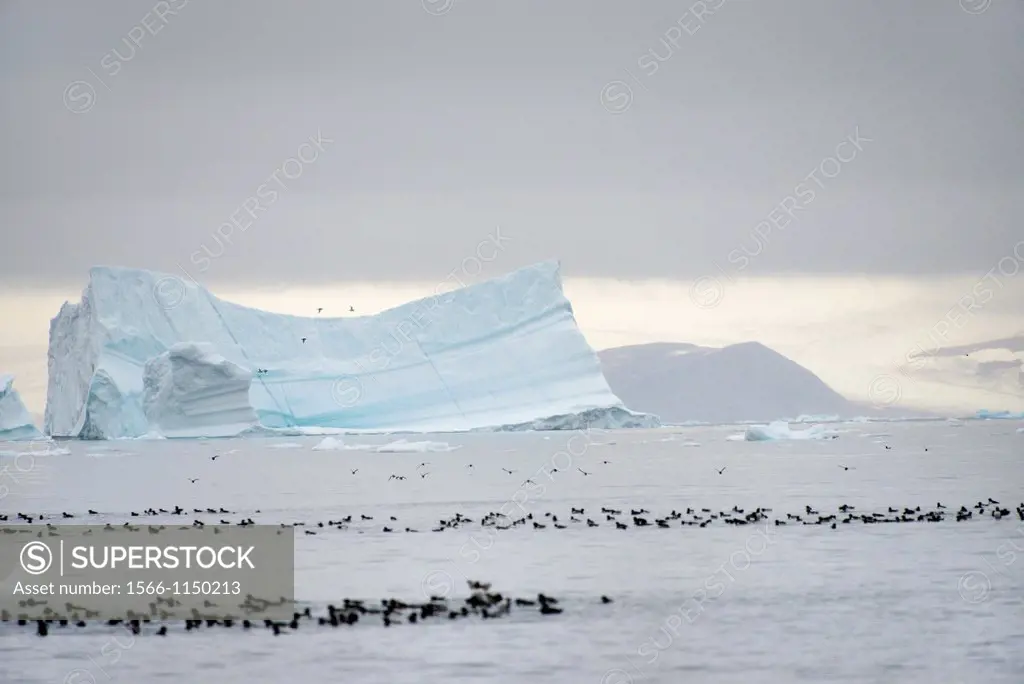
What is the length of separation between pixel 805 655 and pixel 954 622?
228 centimetres

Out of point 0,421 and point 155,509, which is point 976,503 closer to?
point 155,509

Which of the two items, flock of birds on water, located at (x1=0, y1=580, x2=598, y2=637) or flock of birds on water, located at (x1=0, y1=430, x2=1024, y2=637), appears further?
flock of birds on water, located at (x1=0, y1=430, x2=1024, y2=637)

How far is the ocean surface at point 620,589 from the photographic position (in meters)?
12.1

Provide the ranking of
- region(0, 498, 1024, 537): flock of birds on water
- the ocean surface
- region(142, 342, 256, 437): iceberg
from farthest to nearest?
region(142, 342, 256, 437): iceberg → region(0, 498, 1024, 537): flock of birds on water → the ocean surface

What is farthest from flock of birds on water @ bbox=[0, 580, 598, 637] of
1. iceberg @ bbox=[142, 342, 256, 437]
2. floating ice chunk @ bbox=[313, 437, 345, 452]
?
floating ice chunk @ bbox=[313, 437, 345, 452]

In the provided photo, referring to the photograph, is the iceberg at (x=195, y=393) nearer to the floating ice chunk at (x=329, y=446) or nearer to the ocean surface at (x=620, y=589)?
the floating ice chunk at (x=329, y=446)

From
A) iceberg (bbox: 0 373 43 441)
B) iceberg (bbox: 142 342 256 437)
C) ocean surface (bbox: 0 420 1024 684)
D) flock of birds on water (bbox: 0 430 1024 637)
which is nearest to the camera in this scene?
ocean surface (bbox: 0 420 1024 684)

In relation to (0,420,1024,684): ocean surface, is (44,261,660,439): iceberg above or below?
above

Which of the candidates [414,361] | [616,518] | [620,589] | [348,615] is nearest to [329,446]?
[414,361]

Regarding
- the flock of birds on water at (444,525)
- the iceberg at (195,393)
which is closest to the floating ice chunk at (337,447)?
the iceberg at (195,393)

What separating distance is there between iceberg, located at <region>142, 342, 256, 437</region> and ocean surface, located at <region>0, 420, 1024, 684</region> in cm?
2216

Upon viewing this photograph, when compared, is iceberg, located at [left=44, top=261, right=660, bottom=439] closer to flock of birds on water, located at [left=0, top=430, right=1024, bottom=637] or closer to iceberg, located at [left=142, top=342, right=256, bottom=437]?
iceberg, located at [left=142, top=342, right=256, bottom=437]

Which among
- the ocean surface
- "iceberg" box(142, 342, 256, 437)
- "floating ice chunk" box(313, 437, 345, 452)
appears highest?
"iceberg" box(142, 342, 256, 437)

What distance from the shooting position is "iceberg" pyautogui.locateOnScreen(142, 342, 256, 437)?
57875 millimetres
